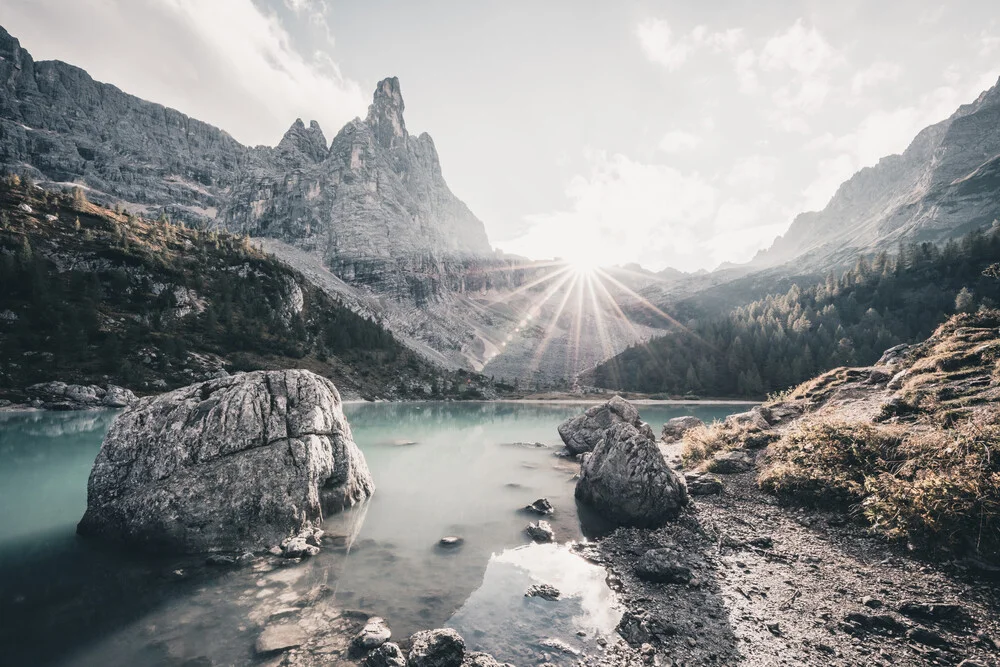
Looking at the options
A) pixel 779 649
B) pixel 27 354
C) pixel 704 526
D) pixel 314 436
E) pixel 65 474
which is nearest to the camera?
pixel 779 649

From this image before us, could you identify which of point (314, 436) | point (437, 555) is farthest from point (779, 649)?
point (314, 436)

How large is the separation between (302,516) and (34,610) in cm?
717

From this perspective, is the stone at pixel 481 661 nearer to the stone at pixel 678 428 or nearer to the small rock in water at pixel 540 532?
the small rock in water at pixel 540 532

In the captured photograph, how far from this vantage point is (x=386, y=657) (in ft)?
29.0

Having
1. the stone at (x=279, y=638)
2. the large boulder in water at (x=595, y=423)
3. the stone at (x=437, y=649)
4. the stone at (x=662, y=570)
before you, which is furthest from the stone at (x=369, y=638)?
the large boulder in water at (x=595, y=423)

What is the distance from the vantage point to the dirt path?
8.28m

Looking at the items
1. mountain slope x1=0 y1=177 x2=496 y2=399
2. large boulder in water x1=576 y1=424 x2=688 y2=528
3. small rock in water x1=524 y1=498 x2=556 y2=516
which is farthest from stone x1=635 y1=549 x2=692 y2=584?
mountain slope x1=0 y1=177 x2=496 y2=399

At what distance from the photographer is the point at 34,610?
1061cm

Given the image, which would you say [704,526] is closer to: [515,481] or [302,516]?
[515,481]

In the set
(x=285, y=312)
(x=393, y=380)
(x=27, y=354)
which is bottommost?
(x=393, y=380)

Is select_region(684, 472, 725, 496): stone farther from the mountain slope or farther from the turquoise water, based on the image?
the mountain slope

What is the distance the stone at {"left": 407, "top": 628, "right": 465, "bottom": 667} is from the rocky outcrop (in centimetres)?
7326

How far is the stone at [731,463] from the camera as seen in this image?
21844mm

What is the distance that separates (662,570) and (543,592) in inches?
149
